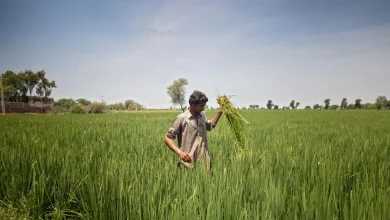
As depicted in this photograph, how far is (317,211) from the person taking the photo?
1.39 metres

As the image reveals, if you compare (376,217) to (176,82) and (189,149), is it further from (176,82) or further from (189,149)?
(176,82)

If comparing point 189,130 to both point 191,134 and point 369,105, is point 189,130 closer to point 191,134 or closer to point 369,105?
point 191,134

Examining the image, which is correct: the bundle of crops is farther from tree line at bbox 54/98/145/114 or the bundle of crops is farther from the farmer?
tree line at bbox 54/98/145/114

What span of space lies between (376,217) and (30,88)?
2455 inches

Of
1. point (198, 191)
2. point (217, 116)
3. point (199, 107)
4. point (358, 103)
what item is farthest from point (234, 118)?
point (358, 103)

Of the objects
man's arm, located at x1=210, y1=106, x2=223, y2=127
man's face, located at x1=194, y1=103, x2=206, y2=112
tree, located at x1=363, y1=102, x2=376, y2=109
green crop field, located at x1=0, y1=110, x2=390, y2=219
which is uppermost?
tree, located at x1=363, y1=102, x2=376, y2=109

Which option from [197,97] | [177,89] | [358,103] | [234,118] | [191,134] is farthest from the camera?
[358,103]

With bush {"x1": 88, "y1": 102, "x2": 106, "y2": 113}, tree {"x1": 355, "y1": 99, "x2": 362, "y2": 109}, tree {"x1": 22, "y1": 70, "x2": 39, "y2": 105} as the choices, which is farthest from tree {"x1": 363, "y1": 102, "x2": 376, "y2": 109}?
tree {"x1": 22, "y1": 70, "x2": 39, "y2": 105}

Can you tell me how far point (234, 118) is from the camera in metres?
3.13

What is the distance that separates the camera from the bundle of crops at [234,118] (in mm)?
3102

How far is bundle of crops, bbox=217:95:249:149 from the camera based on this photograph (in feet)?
10.2

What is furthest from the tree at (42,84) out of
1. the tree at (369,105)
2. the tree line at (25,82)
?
the tree at (369,105)

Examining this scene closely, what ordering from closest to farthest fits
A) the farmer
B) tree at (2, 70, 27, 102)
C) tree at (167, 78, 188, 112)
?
the farmer, tree at (2, 70, 27, 102), tree at (167, 78, 188, 112)

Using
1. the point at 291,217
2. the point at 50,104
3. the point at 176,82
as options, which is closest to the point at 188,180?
the point at 291,217
